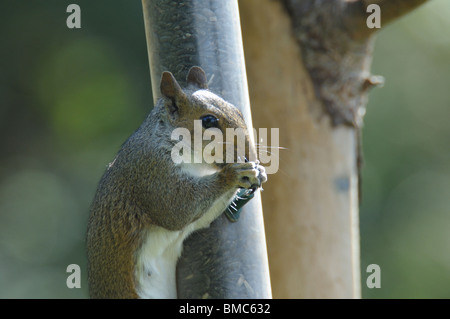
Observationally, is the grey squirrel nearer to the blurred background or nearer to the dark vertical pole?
the dark vertical pole

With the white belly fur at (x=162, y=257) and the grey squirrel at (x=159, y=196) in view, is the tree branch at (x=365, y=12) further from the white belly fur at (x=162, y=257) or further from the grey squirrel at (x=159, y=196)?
the white belly fur at (x=162, y=257)

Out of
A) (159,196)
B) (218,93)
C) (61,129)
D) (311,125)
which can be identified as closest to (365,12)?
(311,125)

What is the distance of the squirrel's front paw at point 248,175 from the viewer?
1779 millimetres

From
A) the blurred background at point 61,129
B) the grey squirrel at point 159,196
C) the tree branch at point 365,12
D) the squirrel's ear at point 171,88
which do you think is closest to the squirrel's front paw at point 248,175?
the grey squirrel at point 159,196

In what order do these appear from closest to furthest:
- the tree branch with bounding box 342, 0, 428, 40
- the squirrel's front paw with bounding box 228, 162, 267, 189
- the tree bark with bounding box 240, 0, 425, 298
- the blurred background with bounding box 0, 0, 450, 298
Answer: the squirrel's front paw with bounding box 228, 162, 267, 189 → the tree branch with bounding box 342, 0, 428, 40 → the tree bark with bounding box 240, 0, 425, 298 → the blurred background with bounding box 0, 0, 450, 298

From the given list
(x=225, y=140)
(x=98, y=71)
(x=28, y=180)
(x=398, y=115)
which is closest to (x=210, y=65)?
(x=225, y=140)

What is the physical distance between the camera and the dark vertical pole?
1.98 m

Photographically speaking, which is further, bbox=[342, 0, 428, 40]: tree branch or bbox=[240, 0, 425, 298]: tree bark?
bbox=[240, 0, 425, 298]: tree bark

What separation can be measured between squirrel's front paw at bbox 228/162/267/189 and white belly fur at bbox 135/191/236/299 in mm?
152

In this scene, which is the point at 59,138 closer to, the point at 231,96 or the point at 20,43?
the point at 20,43

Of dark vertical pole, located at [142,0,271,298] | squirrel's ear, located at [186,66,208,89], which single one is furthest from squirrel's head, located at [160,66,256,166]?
dark vertical pole, located at [142,0,271,298]

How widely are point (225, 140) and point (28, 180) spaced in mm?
3665

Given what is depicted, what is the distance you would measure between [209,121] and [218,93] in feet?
0.62

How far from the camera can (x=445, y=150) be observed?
6148mm
